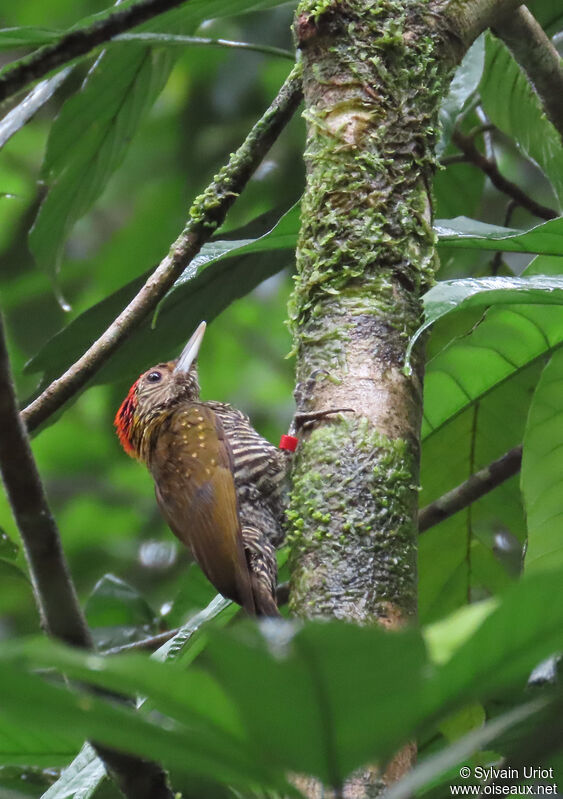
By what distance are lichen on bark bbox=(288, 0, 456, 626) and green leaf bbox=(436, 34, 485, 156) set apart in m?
0.27

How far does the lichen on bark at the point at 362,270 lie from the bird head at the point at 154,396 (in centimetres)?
128

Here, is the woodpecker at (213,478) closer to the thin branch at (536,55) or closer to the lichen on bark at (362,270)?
the lichen on bark at (362,270)

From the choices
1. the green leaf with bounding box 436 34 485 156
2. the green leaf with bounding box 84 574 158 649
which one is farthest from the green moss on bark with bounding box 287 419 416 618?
the green leaf with bounding box 84 574 158 649

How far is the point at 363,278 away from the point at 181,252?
14.2 inches

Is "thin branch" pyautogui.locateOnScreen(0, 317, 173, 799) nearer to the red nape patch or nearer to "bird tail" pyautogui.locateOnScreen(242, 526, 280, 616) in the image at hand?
"bird tail" pyautogui.locateOnScreen(242, 526, 280, 616)

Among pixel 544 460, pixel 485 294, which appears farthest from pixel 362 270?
pixel 544 460

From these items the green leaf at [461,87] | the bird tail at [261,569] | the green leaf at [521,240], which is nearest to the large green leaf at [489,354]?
the green leaf at [521,240]

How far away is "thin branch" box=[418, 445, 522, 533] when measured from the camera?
213 centimetres

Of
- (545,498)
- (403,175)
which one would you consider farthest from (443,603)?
(403,175)

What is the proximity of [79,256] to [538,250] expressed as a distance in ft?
11.5

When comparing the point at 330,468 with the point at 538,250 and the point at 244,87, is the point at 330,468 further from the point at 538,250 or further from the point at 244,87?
the point at 244,87

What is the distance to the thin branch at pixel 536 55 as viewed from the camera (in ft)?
6.18

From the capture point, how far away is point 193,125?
3.56m

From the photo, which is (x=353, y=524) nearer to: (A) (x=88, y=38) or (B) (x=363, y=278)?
(B) (x=363, y=278)
